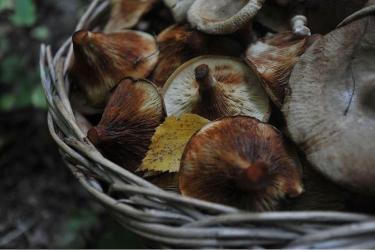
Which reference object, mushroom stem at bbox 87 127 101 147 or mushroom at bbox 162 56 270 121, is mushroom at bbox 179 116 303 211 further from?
mushroom stem at bbox 87 127 101 147

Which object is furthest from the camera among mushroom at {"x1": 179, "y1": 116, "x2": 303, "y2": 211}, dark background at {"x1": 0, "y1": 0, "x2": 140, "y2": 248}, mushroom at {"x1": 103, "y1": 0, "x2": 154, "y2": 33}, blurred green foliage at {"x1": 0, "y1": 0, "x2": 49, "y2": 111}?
blurred green foliage at {"x1": 0, "y1": 0, "x2": 49, "y2": 111}

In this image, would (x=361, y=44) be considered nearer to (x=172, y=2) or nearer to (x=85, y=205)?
(x=172, y=2)

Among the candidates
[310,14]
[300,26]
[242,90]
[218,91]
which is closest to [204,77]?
[218,91]

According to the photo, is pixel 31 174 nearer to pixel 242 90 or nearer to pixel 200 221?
pixel 242 90

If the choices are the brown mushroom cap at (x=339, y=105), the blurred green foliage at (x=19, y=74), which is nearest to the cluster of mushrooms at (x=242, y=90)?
the brown mushroom cap at (x=339, y=105)

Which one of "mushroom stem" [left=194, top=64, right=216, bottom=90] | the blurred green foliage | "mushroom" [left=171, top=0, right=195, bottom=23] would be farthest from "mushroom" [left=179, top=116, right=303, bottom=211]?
the blurred green foliage

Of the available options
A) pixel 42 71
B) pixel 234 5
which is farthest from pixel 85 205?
pixel 234 5

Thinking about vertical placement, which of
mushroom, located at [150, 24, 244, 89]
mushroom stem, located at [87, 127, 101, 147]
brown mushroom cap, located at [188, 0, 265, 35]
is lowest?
mushroom stem, located at [87, 127, 101, 147]
